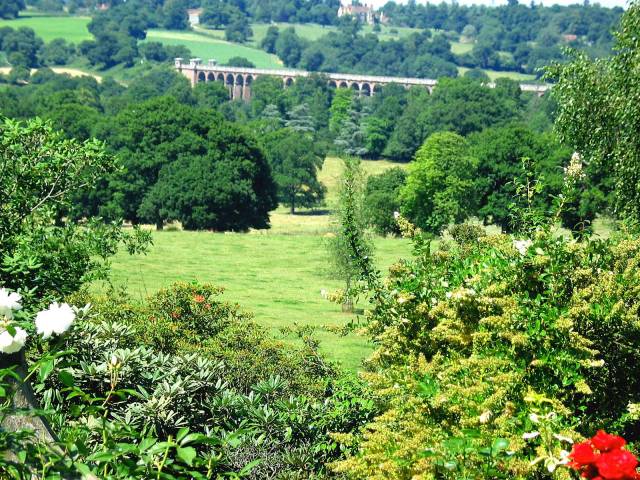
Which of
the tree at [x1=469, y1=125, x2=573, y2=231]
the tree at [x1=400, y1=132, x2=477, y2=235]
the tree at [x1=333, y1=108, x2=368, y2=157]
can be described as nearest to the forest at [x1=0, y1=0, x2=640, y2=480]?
the tree at [x1=400, y1=132, x2=477, y2=235]

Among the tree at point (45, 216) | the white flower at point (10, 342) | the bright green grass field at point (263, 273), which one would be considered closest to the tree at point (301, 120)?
the bright green grass field at point (263, 273)

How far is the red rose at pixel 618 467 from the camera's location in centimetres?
594

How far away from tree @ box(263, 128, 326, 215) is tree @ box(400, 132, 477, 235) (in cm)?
2761

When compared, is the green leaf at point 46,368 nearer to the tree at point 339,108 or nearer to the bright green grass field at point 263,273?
the bright green grass field at point 263,273

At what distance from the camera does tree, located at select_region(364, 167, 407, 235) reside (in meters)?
69.1

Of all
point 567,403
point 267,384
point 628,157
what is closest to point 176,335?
point 267,384

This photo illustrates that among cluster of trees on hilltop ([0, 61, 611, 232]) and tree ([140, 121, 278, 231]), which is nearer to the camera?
cluster of trees on hilltop ([0, 61, 611, 232])

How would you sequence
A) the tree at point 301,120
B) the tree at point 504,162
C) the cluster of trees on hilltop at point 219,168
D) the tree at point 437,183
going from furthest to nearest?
the tree at point 301,120 < the cluster of trees on hilltop at point 219,168 < the tree at point 504,162 < the tree at point 437,183

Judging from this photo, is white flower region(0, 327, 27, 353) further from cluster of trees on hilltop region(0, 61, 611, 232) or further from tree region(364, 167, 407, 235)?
tree region(364, 167, 407, 235)

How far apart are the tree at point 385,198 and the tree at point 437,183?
1.18m

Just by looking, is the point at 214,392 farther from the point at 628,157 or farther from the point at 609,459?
the point at 628,157

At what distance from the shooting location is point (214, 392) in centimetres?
1136

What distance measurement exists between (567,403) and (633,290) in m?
1.56

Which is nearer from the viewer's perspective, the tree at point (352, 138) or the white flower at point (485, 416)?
the white flower at point (485, 416)
